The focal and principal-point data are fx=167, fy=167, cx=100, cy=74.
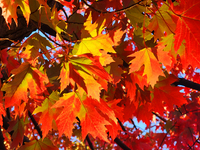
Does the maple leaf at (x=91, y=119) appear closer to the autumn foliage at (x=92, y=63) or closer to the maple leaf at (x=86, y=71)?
the autumn foliage at (x=92, y=63)

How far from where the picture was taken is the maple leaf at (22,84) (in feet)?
2.91

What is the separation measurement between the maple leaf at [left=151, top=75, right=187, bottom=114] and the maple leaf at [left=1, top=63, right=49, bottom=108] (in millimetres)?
871

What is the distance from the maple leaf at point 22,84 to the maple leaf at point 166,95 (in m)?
0.87

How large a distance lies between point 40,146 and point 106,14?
113cm

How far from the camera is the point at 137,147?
7.36 ft

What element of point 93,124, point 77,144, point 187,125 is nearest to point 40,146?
point 93,124

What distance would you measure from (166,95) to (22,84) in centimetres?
105

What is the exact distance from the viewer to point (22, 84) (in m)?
0.92

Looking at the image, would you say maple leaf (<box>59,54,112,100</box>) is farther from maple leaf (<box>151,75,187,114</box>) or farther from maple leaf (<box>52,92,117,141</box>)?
maple leaf (<box>151,75,187,114</box>)

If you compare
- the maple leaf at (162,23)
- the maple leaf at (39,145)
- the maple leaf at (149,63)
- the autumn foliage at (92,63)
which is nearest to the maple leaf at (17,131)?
the autumn foliage at (92,63)

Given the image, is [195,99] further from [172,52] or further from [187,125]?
[172,52]

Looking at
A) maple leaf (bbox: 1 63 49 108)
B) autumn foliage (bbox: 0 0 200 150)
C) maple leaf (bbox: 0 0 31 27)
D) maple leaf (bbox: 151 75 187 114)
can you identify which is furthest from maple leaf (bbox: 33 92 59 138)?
maple leaf (bbox: 151 75 187 114)

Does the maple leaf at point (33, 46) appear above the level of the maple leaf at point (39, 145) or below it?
above

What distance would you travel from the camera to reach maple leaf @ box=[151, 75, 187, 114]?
4.31 feet
